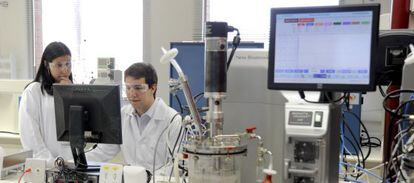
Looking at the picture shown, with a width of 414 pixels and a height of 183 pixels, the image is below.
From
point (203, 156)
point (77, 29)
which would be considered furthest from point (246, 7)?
point (203, 156)

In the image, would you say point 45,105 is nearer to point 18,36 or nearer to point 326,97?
point 326,97

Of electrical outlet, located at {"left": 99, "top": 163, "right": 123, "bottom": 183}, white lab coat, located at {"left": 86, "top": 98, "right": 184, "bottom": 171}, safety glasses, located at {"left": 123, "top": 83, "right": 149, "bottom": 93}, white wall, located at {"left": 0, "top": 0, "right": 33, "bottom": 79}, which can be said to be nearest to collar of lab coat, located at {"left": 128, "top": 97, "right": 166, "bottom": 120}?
white lab coat, located at {"left": 86, "top": 98, "right": 184, "bottom": 171}

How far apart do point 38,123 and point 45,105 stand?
0.12 m

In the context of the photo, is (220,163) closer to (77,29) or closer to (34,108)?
(34,108)

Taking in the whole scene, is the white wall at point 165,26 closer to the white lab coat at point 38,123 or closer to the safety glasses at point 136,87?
the white lab coat at point 38,123

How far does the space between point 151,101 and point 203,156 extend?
1201 millimetres

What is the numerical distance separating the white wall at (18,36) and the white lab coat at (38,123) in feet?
7.48

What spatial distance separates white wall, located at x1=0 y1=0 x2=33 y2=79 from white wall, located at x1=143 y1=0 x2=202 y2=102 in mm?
1471

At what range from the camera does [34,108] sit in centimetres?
248

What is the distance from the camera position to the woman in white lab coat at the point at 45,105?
2428 millimetres

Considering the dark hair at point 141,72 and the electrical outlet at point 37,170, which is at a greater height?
the dark hair at point 141,72

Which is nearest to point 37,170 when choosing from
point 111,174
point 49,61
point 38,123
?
point 111,174

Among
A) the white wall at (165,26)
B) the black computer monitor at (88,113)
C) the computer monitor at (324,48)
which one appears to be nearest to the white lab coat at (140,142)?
the black computer monitor at (88,113)

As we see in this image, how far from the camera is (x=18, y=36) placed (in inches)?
179
